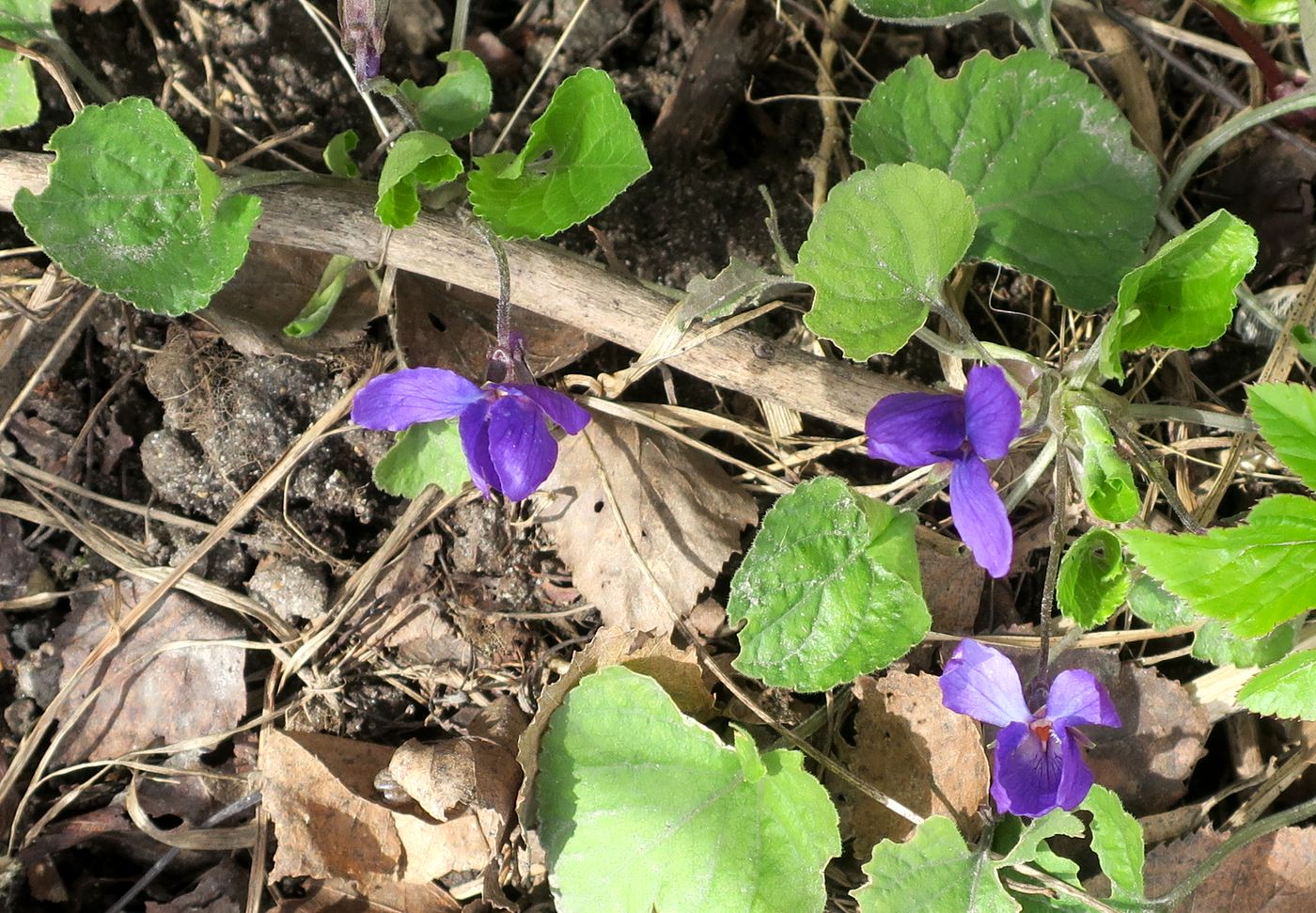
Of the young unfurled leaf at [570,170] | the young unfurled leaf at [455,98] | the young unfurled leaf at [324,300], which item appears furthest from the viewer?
the young unfurled leaf at [324,300]

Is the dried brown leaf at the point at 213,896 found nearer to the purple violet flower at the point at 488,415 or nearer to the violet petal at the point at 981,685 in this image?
the purple violet flower at the point at 488,415

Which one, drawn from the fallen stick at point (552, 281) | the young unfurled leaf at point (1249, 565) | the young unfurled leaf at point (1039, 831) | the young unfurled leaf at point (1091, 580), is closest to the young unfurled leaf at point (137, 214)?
the fallen stick at point (552, 281)

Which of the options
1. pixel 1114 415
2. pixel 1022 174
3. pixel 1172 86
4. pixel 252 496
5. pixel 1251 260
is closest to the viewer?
A: pixel 1251 260

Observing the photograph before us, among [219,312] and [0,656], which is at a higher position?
[219,312]

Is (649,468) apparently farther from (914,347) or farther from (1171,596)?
(1171,596)

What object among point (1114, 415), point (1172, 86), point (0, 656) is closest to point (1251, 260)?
point (1114, 415)

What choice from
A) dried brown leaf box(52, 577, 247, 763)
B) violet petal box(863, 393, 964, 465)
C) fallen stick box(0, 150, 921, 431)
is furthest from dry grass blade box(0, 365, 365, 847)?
violet petal box(863, 393, 964, 465)

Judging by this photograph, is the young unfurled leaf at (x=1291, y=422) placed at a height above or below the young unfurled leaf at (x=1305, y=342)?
above
